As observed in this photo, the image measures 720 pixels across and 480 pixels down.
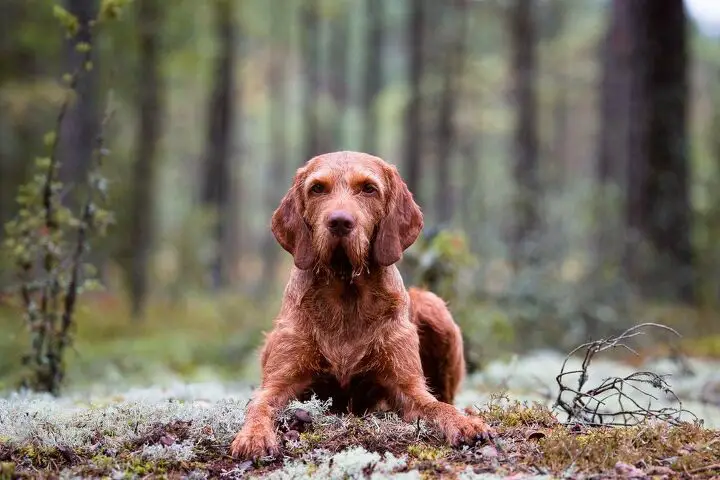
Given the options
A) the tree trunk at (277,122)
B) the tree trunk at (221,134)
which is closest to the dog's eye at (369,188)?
the tree trunk at (221,134)

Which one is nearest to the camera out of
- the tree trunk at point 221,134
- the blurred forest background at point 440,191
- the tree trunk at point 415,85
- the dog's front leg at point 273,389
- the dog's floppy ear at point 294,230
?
the dog's front leg at point 273,389

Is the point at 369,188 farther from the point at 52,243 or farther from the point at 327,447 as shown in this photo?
the point at 52,243

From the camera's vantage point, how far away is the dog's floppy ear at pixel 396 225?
469cm

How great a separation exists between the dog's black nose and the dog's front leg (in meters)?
0.77

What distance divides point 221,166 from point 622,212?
1300 cm

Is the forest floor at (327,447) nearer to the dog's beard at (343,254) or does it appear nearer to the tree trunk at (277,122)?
the dog's beard at (343,254)

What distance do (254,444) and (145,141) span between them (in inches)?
684

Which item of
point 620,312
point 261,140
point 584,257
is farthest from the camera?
point 261,140

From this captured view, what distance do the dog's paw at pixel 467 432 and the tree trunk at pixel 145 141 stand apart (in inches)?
513

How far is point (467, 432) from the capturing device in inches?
165

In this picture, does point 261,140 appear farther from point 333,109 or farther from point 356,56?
point 333,109

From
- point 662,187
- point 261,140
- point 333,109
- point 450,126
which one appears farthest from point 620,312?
point 261,140

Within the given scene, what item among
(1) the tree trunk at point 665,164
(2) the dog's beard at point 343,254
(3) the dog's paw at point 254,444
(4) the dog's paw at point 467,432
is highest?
(1) the tree trunk at point 665,164

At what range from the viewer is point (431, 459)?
158 inches
